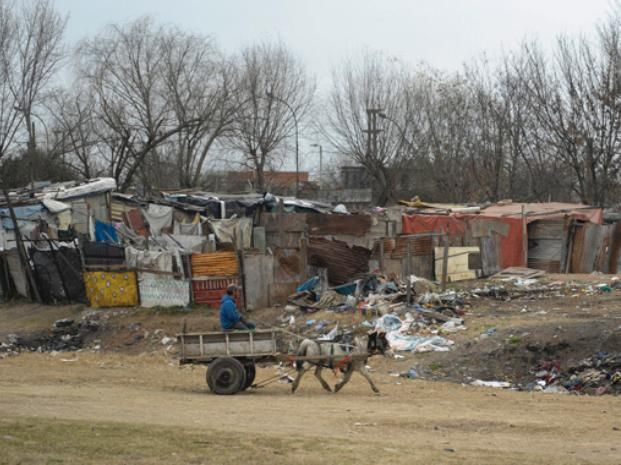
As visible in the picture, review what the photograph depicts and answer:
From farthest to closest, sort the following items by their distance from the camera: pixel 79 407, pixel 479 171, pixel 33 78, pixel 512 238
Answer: pixel 479 171
pixel 33 78
pixel 512 238
pixel 79 407

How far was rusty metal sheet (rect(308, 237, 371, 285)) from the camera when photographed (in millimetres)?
28422

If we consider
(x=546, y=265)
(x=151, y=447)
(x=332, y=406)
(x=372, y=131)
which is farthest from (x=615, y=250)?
(x=151, y=447)

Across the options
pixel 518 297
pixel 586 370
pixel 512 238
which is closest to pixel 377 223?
pixel 512 238

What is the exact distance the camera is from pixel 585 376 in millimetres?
17406

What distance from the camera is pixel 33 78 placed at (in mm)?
45844

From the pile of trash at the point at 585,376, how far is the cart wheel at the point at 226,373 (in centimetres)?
568

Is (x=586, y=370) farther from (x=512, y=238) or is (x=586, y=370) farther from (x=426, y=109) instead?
(x=426, y=109)

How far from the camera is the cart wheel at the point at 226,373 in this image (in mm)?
16078

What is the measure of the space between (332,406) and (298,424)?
228 centimetres

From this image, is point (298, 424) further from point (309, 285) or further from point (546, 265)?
point (546, 265)

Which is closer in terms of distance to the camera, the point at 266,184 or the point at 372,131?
the point at 372,131

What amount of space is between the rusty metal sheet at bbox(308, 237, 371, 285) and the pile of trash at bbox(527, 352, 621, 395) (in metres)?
10.6

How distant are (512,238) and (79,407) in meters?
22.0

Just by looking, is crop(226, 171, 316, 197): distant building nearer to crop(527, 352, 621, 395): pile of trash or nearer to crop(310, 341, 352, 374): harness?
crop(527, 352, 621, 395): pile of trash
